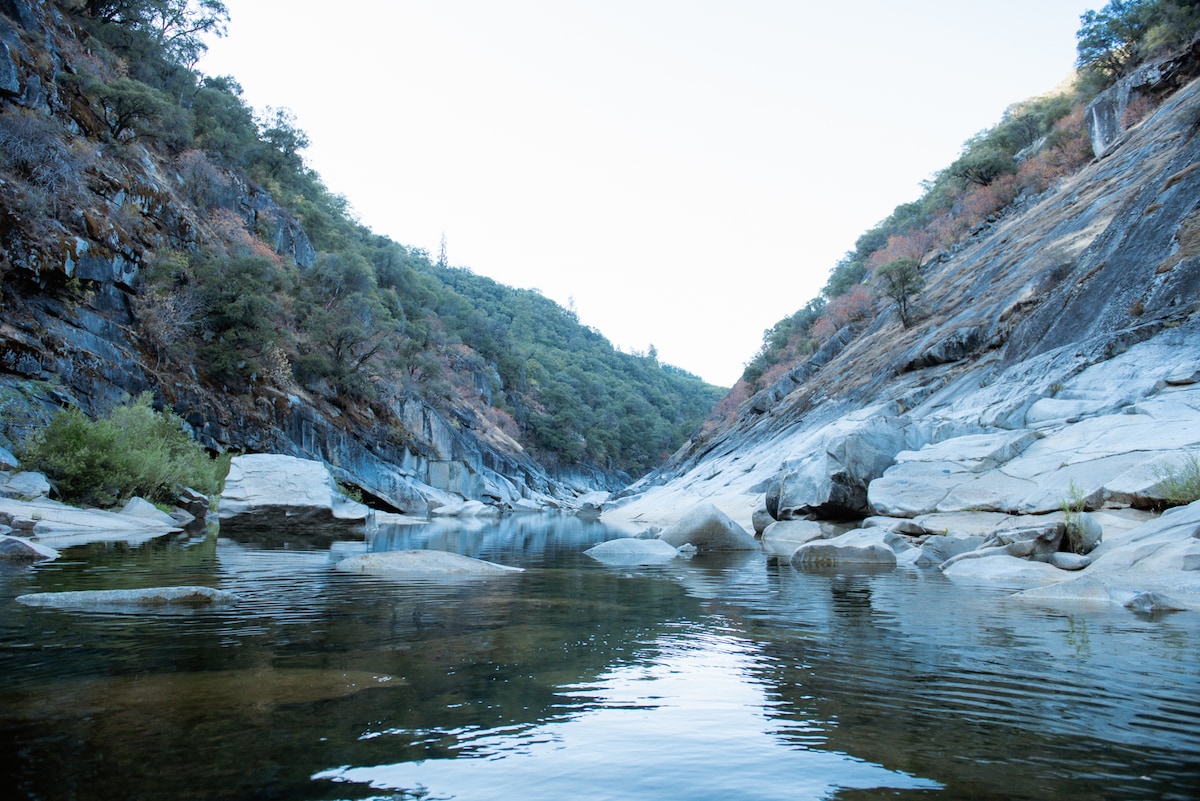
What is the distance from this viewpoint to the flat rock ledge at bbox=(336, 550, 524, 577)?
30.3 ft

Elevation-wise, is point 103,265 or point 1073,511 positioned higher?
point 103,265

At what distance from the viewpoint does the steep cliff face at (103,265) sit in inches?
767

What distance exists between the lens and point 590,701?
349 centimetres

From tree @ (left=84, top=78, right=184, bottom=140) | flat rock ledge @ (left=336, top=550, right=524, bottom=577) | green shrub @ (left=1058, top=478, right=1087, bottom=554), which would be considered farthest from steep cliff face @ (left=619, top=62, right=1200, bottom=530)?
tree @ (left=84, top=78, right=184, bottom=140)

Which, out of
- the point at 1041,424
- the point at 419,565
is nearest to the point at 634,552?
the point at 419,565

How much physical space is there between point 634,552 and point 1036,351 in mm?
13080

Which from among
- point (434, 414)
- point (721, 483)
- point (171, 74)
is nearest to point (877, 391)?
point (721, 483)

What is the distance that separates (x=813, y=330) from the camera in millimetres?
49406

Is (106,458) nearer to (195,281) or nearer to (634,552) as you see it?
(634,552)

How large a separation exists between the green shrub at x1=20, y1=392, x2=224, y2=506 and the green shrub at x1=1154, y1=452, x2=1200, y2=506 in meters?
19.3

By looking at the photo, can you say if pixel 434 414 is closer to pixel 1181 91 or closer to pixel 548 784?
pixel 1181 91

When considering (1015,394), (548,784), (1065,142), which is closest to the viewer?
(548,784)

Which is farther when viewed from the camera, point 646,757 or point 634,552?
point 634,552

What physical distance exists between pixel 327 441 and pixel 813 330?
3400cm
